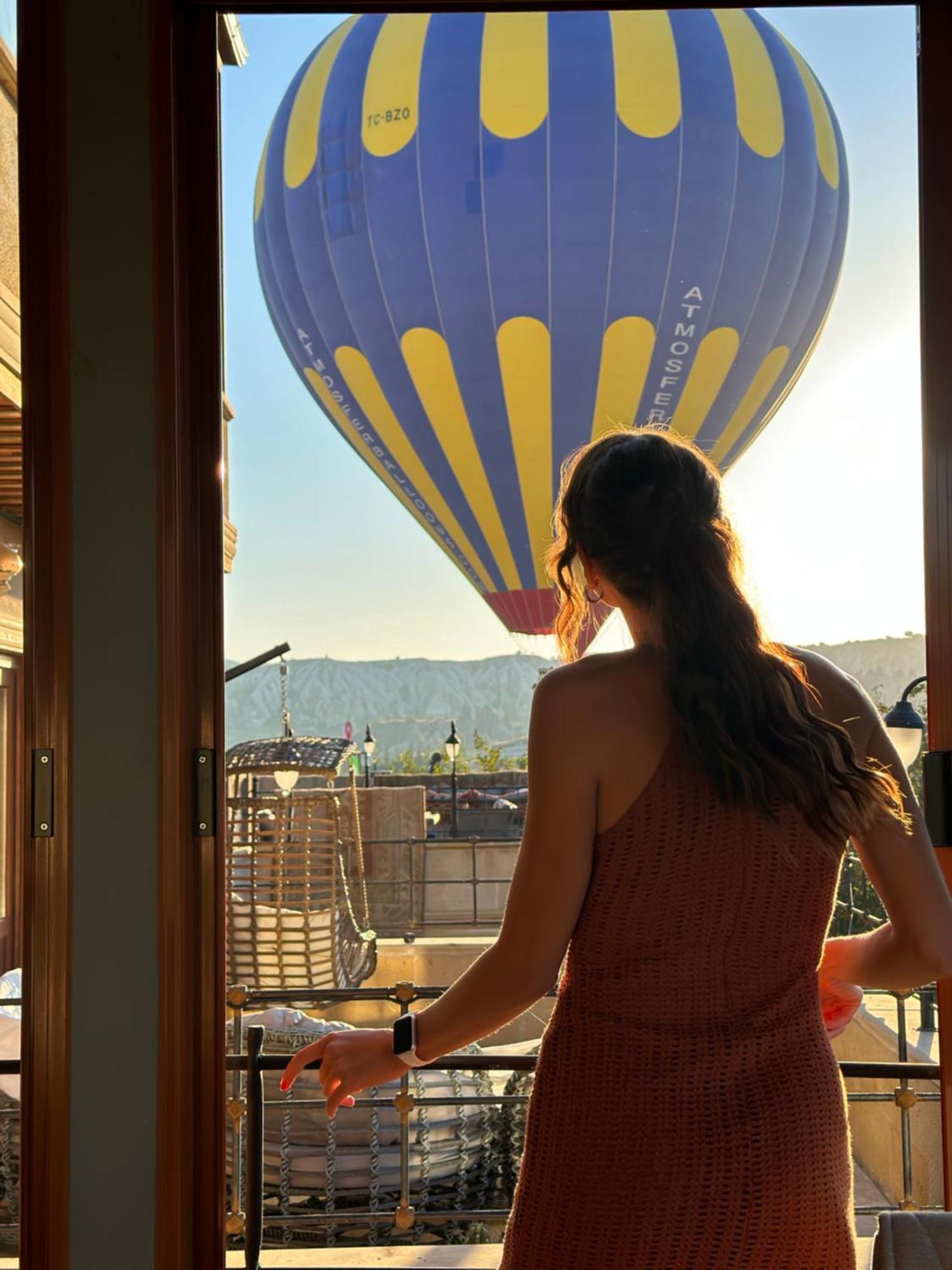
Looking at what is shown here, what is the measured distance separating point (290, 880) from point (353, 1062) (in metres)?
6.37

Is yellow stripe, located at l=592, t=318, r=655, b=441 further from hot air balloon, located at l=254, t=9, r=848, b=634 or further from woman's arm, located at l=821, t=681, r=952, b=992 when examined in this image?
woman's arm, located at l=821, t=681, r=952, b=992

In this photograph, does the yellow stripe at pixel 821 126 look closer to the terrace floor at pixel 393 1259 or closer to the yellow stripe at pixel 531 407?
the yellow stripe at pixel 531 407

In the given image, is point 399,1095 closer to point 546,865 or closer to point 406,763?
point 546,865

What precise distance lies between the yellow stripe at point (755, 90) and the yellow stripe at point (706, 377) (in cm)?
133

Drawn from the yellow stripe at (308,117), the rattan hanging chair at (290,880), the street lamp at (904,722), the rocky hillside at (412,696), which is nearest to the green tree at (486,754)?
the rocky hillside at (412,696)

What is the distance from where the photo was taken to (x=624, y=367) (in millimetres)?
8805

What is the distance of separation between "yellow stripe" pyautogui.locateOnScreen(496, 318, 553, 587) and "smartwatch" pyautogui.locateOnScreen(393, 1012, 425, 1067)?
8.09m

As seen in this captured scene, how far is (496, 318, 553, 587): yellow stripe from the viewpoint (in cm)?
881

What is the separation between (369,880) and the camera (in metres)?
10.3

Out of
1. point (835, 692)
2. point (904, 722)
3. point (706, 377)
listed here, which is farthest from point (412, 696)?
point (835, 692)

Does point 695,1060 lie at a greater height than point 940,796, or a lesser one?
lesser

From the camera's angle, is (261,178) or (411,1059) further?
(261,178)

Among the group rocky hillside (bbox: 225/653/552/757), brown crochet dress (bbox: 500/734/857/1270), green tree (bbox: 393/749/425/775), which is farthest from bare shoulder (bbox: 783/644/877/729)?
green tree (bbox: 393/749/425/775)

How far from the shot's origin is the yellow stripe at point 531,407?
28.9 feet
